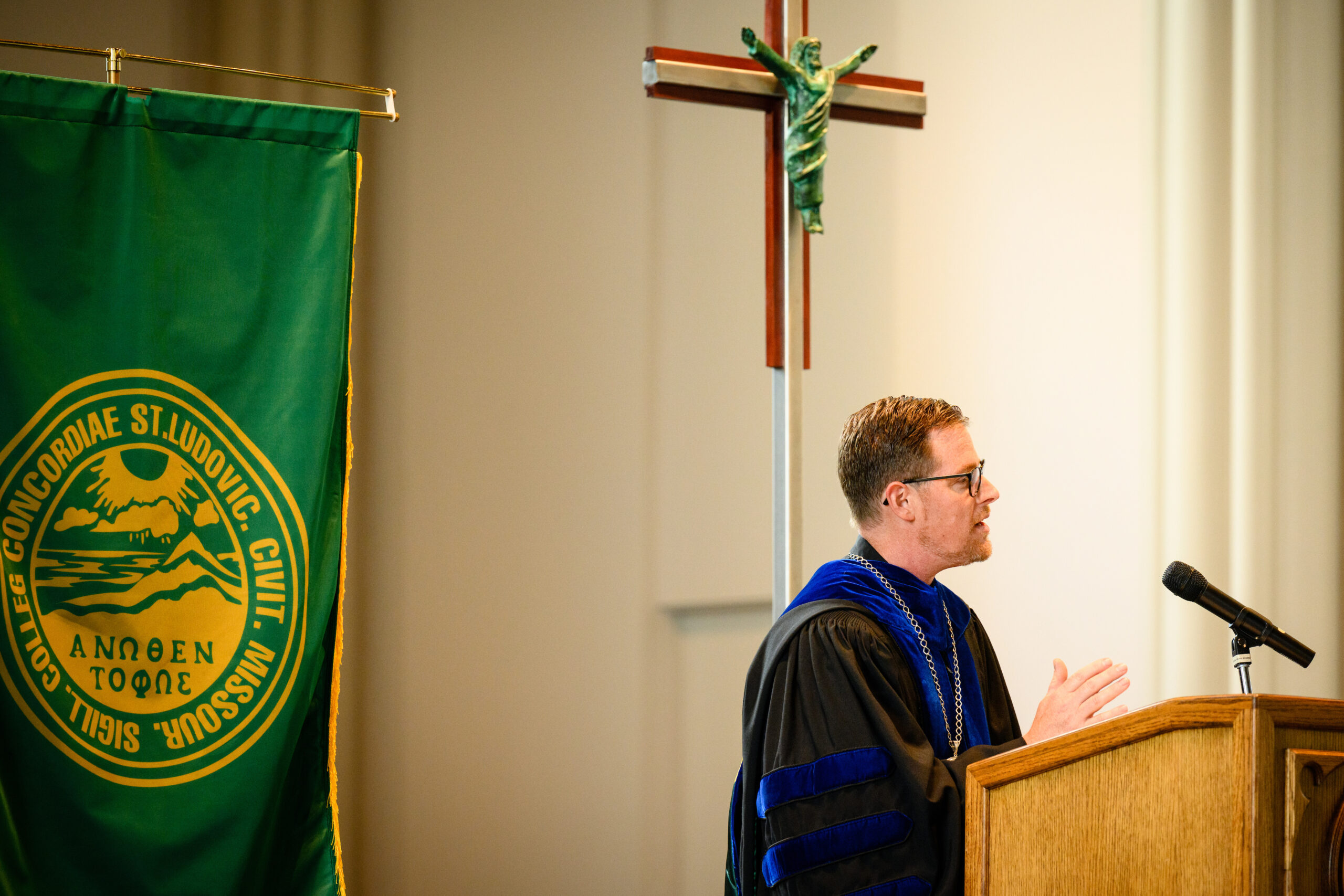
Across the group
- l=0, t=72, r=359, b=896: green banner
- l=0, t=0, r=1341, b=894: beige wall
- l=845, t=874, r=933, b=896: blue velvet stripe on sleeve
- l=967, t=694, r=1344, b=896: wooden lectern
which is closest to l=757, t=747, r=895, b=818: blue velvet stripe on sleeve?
l=845, t=874, r=933, b=896: blue velvet stripe on sleeve

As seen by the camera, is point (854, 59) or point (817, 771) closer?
point (817, 771)

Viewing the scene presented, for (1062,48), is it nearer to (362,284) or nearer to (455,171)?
(455,171)

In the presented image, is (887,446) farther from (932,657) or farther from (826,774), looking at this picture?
(826,774)

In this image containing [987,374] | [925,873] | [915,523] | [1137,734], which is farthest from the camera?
[987,374]

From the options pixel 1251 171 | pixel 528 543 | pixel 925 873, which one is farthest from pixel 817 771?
pixel 1251 171

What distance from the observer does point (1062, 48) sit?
4180 mm

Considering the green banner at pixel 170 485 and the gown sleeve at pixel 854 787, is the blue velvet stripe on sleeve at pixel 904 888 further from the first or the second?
the green banner at pixel 170 485

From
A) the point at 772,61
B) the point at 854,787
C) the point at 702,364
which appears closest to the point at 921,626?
the point at 854,787

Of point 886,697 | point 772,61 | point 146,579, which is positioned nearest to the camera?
point 886,697

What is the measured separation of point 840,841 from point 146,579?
1.41 m

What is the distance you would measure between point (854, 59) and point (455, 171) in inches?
50.1

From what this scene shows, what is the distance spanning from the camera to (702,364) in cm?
376

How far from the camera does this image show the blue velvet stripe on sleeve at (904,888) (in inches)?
75.5

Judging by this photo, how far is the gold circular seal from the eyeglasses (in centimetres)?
128
